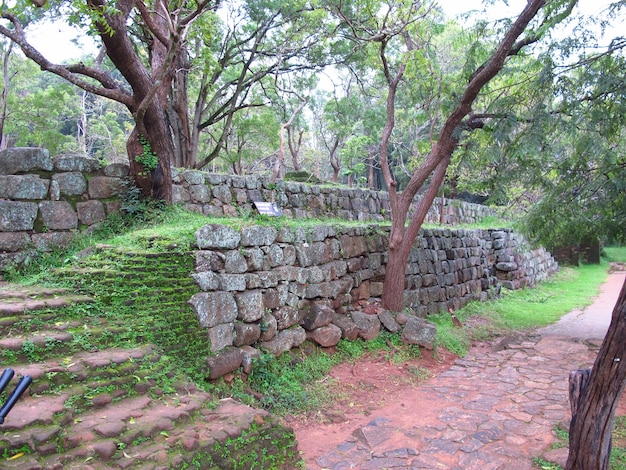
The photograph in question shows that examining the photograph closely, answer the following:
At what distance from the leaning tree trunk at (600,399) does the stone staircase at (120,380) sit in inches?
87.4

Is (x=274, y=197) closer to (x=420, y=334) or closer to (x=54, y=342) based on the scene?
(x=420, y=334)

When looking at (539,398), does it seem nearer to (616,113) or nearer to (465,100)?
(616,113)

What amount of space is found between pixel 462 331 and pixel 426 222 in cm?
513

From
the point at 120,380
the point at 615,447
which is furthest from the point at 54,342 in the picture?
the point at 615,447

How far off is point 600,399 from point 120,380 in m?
3.60

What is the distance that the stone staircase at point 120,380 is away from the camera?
2908 mm

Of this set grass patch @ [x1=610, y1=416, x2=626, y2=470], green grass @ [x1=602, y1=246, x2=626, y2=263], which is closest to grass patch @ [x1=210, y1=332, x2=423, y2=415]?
grass patch @ [x1=610, y1=416, x2=626, y2=470]

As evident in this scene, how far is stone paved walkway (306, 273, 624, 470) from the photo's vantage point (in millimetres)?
4129

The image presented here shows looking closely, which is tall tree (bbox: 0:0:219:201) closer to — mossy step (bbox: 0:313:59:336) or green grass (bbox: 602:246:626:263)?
mossy step (bbox: 0:313:59:336)

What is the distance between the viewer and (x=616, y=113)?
636cm

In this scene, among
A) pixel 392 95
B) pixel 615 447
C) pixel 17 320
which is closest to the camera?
pixel 17 320

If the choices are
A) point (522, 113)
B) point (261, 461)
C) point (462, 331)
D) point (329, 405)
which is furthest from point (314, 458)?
point (522, 113)

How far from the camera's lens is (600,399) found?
3109mm

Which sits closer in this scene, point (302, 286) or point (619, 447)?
point (619, 447)
